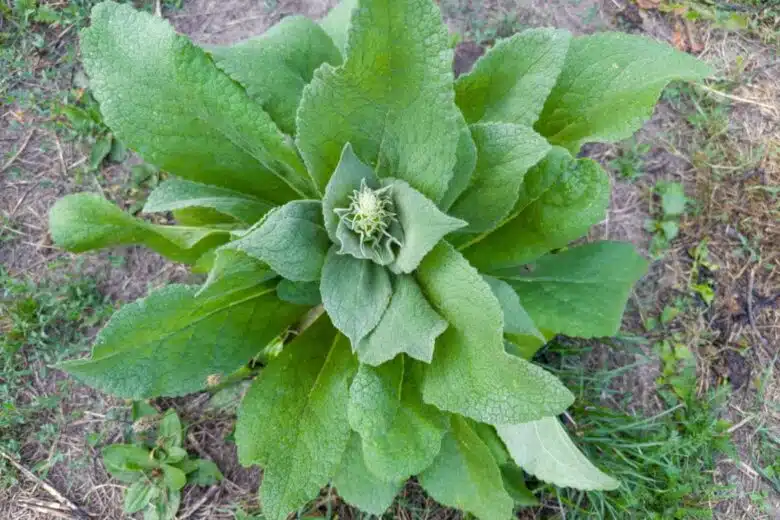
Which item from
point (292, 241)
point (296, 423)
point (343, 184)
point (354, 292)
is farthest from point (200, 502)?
point (343, 184)

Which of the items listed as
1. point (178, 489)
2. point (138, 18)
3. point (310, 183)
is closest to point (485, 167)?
point (310, 183)

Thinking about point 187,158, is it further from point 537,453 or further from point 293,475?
point 537,453

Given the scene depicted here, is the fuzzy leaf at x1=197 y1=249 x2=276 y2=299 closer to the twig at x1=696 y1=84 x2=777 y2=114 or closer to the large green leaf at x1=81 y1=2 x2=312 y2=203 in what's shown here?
the large green leaf at x1=81 y1=2 x2=312 y2=203

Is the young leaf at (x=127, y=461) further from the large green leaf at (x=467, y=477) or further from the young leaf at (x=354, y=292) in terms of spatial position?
the young leaf at (x=354, y=292)

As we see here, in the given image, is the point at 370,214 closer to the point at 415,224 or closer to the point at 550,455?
the point at 415,224

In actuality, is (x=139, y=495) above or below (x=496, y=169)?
below
